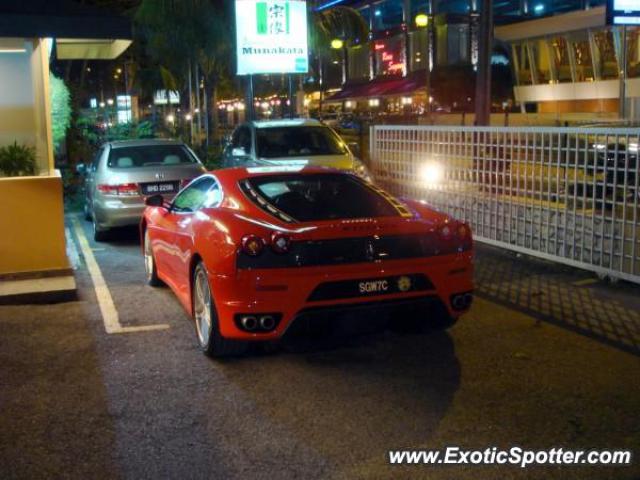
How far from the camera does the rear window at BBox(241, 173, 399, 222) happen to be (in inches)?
252

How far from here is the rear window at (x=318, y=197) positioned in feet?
21.0

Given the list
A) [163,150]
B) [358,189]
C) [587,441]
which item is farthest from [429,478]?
[163,150]

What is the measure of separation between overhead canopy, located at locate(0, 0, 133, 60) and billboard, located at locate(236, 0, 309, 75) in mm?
9938

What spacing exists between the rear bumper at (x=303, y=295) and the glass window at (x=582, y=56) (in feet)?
133

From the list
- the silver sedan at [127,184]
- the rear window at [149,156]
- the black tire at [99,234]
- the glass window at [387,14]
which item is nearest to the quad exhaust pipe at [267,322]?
the silver sedan at [127,184]

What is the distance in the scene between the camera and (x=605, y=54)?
4162 cm

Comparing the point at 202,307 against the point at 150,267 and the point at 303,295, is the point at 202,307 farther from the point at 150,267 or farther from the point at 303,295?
the point at 150,267

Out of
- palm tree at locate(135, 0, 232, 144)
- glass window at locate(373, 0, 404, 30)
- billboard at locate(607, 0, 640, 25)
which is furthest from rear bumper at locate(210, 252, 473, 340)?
glass window at locate(373, 0, 404, 30)

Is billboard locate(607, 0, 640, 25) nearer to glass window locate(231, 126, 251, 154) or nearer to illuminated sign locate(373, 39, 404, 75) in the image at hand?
glass window locate(231, 126, 251, 154)

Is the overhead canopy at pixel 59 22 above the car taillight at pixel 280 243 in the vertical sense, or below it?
above

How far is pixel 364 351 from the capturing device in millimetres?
6211

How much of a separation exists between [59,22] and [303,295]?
5.04 metres

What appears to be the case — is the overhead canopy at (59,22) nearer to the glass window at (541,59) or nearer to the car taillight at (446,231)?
the car taillight at (446,231)

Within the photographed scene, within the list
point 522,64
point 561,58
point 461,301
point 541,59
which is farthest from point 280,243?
point 522,64
